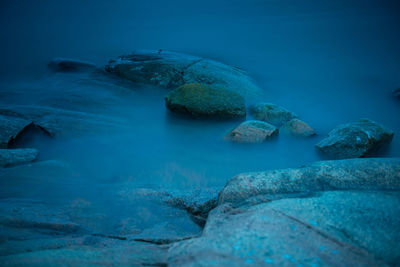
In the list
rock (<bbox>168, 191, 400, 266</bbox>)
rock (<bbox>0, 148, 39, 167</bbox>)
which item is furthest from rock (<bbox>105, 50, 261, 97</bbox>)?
rock (<bbox>168, 191, 400, 266</bbox>)

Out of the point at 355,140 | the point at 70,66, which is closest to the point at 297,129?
the point at 355,140

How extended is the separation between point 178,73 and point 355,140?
13.6 feet

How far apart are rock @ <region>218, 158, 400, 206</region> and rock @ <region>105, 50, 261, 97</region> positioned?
4.00 meters

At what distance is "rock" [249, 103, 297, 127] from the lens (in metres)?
4.78

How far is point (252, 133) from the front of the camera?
391 cm

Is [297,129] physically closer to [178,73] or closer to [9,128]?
[178,73]

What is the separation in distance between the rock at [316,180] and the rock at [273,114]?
2735 mm

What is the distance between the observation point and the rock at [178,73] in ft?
20.0

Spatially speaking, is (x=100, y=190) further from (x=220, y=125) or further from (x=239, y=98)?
(x=239, y=98)

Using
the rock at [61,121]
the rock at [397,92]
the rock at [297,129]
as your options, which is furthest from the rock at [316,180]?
the rock at [397,92]

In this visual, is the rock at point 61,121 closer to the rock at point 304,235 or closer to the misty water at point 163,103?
the misty water at point 163,103

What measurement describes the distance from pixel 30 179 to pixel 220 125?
300 centimetres

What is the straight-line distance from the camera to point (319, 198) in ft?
5.14

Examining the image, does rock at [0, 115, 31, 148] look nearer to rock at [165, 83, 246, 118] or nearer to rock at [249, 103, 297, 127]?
rock at [165, 83, 246, 118]
